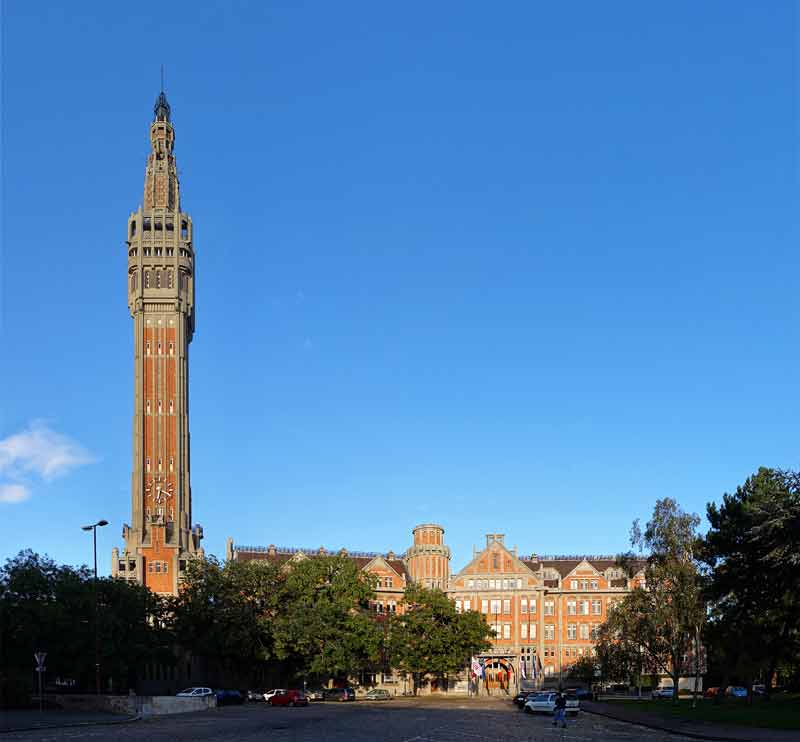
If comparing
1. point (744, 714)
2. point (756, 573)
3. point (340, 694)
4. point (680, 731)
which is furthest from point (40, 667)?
point (340, 694)

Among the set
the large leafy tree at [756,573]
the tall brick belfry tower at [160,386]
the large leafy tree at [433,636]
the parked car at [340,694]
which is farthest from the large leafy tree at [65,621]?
the large leafy tree at [756,573]

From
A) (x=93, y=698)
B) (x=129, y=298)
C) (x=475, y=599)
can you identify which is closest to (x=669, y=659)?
(x=93, y=698)

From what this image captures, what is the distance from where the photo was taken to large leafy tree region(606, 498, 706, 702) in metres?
80.6

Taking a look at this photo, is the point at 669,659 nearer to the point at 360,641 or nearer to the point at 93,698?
the point at 360,641

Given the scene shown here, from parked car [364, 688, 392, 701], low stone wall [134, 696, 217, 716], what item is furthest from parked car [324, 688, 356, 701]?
low stone wall [134, 696, 217, 716]

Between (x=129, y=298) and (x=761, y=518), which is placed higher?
(x=129, y=298)

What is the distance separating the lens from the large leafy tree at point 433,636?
360ft

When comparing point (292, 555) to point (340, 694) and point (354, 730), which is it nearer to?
point (340, 694)

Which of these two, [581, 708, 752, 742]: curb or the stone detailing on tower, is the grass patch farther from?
the stone detailing on tower

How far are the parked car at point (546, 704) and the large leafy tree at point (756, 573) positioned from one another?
1193cm

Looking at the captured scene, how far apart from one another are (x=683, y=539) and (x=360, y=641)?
35.6 m

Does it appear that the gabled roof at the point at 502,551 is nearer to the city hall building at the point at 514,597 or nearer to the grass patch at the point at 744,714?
the city hall building at the point at 514,597

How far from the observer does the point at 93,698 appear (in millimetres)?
68875

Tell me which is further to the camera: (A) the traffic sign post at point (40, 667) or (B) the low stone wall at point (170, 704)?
(B) the low stone wall at point (170, 704)
